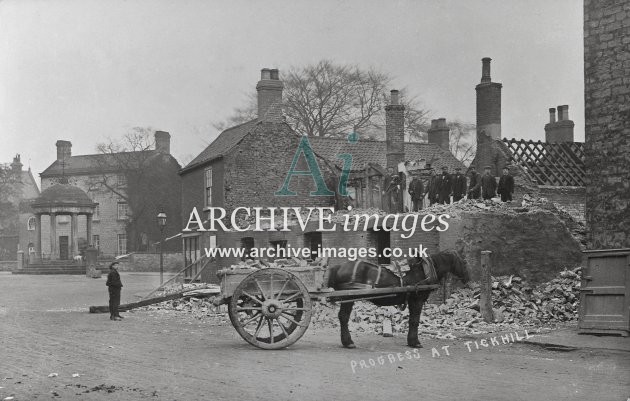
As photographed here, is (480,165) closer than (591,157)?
No

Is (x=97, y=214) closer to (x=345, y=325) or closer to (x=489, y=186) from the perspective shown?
(x=489, y=186)

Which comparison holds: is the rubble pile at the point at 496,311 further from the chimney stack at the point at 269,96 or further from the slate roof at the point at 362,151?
the slate roof at the point at 362,151

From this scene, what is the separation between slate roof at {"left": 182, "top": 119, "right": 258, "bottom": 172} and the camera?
2555 cm

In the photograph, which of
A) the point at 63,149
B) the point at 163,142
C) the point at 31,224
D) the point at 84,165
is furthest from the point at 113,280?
the point at 31,224

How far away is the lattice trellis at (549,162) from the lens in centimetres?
2202

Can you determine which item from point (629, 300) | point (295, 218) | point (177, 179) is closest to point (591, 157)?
point (629, 300)

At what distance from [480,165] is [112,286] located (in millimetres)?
13036

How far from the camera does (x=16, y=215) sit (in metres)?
68.0

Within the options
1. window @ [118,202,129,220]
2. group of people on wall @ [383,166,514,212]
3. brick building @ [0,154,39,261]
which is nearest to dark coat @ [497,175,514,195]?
group of people on wall @ [383,166,514,212]

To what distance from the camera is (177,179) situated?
49.3 meters

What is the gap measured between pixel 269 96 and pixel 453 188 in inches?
383

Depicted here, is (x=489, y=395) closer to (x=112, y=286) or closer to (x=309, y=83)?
(x=112, y=286)

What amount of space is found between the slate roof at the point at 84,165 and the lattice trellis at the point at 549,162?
3568 cm

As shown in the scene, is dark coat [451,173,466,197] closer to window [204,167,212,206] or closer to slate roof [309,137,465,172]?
slate roof [309,137,465,172]
